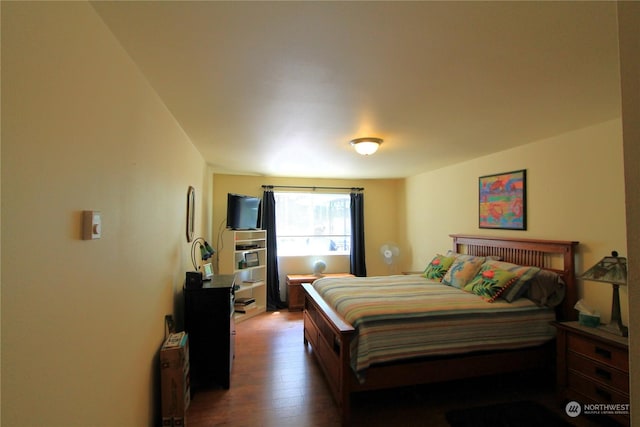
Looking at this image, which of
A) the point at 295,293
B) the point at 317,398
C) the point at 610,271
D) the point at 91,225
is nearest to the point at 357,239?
the point at 295,293

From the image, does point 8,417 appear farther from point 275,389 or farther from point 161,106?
point 275,389

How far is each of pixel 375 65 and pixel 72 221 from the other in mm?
1537

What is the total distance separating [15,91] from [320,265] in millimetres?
4907

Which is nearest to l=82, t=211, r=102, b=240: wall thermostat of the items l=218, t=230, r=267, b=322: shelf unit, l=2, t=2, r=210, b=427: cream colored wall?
l=2, t=2, r=210, b=427: cream colored wall

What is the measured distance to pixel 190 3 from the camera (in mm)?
1153

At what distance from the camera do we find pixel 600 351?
86.5 inches

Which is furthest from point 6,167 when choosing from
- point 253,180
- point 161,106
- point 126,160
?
point 253,180

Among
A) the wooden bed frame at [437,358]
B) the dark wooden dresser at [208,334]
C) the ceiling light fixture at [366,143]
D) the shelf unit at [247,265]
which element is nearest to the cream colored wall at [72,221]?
the dark wooden dresser at [208,334]

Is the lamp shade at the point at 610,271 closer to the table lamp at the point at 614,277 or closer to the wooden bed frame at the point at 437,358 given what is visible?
the table lamp at the point at 614,277

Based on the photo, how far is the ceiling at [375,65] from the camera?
1.22 metres

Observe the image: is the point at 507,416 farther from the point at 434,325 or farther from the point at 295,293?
the point at 295,293

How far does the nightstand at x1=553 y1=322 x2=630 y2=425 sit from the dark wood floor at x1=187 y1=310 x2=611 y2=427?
207mm

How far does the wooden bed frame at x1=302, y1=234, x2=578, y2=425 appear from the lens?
7.64 ft

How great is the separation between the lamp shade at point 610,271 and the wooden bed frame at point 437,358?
0.42 metres
